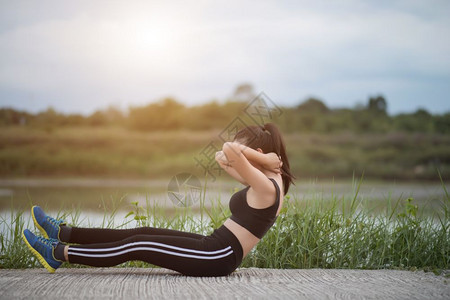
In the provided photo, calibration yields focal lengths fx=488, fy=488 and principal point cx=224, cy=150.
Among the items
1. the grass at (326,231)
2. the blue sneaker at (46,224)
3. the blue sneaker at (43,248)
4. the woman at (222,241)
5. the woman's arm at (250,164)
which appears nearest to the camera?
the woman's arm at (250,164)

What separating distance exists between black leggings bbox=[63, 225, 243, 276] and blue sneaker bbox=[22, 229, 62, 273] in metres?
0.16

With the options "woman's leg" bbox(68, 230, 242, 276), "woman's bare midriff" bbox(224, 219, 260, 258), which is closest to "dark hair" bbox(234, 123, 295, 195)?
"woman's bare midriff" bbox(224, 219, 260, 258)

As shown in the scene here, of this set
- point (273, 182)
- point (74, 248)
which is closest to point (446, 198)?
point (273, 182)

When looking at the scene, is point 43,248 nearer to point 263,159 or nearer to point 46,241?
point 46,241

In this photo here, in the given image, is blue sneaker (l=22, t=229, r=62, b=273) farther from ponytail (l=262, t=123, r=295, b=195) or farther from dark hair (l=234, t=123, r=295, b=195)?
ponytail (l=262, t=123, r=295, b=195)

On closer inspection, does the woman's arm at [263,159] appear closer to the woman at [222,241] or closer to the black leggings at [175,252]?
the woman at [222,241]

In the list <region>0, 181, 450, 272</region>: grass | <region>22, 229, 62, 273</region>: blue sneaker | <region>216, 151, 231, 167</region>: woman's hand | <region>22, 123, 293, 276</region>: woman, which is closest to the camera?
<region>216, 151, 231, 167</region>: woman's hand

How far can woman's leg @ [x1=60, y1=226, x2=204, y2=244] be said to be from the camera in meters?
3.35

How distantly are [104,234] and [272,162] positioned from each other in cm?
127

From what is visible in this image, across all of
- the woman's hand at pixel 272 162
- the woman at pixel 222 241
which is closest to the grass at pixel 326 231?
the woman at pixel 222 241

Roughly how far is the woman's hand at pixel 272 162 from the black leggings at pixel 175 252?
0.49 meters

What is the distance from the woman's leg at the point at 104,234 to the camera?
11.0ft

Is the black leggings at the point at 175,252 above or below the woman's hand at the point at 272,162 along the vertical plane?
below

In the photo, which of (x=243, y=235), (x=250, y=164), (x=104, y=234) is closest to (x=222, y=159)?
(x=250, y=164)
